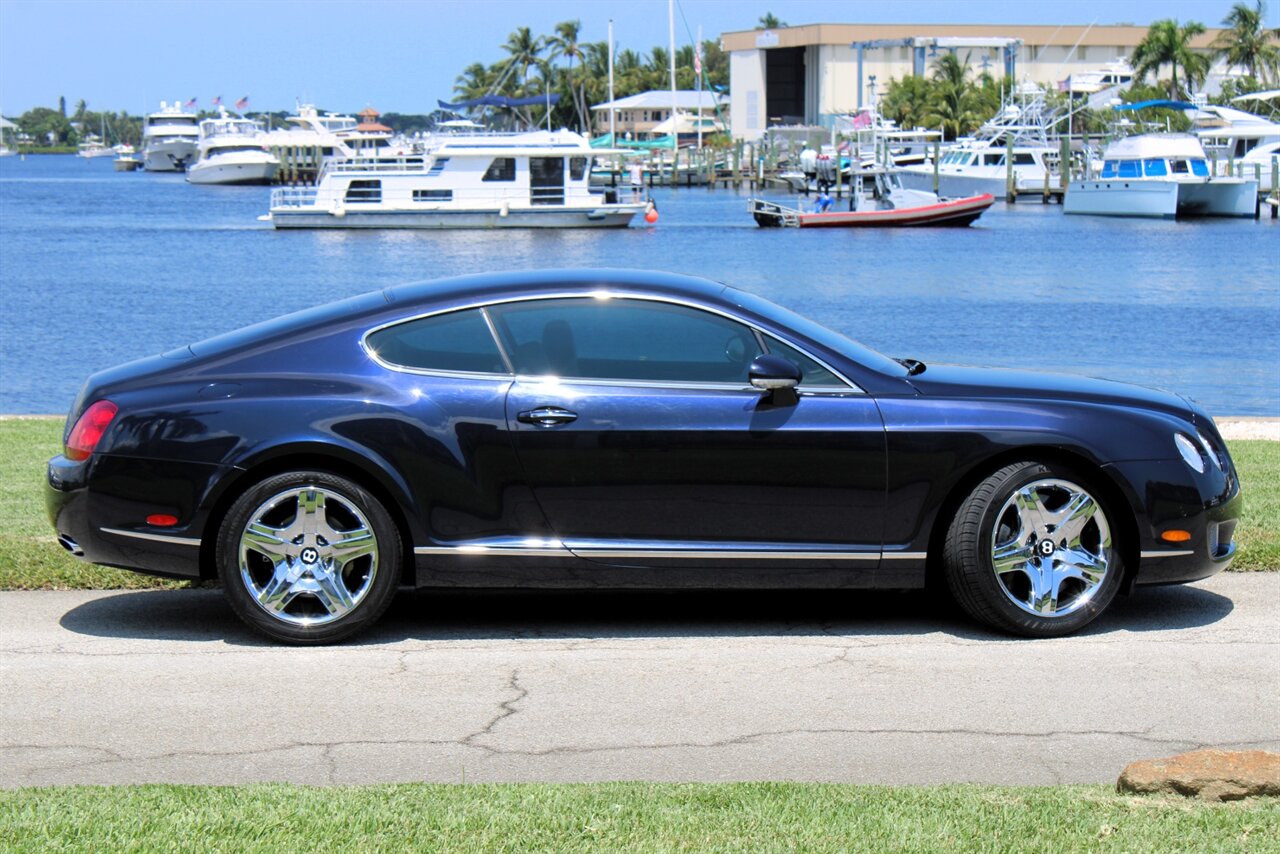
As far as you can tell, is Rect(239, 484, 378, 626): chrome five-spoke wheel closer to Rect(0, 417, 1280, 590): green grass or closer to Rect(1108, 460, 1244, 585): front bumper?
Rect(0, 417, 1280, 590): green grass

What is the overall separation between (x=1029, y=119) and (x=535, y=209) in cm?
4449

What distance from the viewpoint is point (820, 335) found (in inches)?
257

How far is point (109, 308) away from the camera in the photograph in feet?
122

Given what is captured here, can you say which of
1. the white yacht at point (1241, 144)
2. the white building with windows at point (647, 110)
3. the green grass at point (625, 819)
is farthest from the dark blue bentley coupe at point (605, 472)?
the white building with windows at point (647, 110)

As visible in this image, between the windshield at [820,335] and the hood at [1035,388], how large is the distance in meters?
0.15

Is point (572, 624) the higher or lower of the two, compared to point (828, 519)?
lower

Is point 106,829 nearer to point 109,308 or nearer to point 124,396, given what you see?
point 124,396

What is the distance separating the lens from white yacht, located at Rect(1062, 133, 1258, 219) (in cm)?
6900

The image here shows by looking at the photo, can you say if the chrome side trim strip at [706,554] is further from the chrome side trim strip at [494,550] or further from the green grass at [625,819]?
the green grass at [625,819]

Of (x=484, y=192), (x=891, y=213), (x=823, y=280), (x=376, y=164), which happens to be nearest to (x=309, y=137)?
(x=376, y=164)

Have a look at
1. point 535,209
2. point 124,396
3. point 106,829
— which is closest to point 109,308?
point 535,209

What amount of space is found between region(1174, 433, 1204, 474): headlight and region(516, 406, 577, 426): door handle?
243 centimetres

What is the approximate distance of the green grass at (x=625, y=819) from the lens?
4.01 m

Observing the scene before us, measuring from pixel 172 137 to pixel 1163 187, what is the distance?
106 metres
